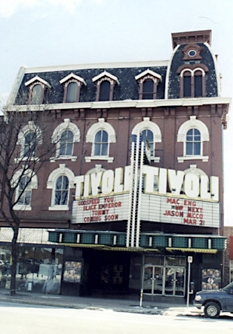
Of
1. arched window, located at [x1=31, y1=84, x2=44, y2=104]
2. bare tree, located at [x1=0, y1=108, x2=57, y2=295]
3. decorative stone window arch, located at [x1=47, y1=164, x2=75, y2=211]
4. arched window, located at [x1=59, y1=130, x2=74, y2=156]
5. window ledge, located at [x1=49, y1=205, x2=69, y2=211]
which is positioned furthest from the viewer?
arched window, located at [x1=31, y1=84, x2=44, y2=104]

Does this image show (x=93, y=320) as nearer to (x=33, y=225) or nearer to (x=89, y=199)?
(x=89, y=199)

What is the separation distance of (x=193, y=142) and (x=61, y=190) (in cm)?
933

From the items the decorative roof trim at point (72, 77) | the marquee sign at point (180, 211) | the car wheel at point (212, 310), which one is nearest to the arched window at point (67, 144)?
the decorative roof trim at point (72, 77)

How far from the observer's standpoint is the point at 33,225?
27.4m

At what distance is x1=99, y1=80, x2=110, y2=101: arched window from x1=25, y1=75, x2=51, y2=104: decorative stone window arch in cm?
400

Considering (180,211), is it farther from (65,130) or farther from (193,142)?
(65,130)

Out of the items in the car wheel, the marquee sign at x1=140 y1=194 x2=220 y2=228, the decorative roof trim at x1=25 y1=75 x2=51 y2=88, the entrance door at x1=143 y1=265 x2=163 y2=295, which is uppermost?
the decorative roof trim at x1=25 y1=75 x2=51 y2=88

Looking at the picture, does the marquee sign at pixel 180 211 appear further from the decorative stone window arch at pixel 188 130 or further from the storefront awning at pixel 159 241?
the decorative stone window arch at pixel 188 130

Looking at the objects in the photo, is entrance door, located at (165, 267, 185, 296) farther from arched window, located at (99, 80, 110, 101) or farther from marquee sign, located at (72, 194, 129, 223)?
arched window, located at (99, 80, 110, 101)

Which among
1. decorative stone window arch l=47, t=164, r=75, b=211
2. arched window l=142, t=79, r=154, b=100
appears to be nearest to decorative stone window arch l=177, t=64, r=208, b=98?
arched window l=142, t=79, r=154, b=100

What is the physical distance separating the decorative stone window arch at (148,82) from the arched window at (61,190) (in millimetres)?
7664

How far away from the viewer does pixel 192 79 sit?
27719mm

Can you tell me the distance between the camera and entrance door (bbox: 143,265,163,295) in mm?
25578

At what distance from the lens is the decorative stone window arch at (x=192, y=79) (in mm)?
27406
